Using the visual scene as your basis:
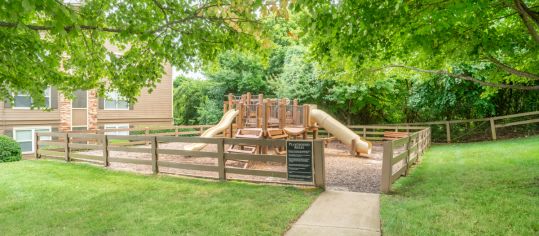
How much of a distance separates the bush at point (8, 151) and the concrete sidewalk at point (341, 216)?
11808 mm

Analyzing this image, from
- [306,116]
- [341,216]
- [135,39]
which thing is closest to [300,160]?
[341,216]

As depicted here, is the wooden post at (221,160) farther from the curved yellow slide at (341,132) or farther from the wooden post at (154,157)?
the curved yellow slide at (341,132)

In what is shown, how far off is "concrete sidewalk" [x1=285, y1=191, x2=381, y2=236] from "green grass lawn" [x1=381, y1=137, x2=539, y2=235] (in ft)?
0.64

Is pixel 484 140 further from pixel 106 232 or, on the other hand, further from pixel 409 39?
pixel 106 232

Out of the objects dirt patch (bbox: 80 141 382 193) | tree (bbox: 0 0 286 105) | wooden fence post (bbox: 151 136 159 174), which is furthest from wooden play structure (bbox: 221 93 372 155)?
tree (bbox: 0 0 286 105)

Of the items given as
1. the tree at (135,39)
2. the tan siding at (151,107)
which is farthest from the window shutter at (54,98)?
the tree at (135,39)

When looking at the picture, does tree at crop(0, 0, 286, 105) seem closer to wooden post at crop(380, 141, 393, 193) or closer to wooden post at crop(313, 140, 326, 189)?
wooden post at crop(313, 140, 326, 189)

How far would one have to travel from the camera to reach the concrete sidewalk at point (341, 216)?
455 centimetres

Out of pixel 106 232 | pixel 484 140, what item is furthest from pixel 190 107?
pixel 106 232

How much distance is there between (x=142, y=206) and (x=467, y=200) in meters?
5.56

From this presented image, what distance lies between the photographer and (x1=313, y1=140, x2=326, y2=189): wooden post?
6.84 metres

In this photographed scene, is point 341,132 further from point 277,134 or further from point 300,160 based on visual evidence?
point 300,160

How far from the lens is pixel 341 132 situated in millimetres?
13672

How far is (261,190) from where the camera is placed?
6.75 m
